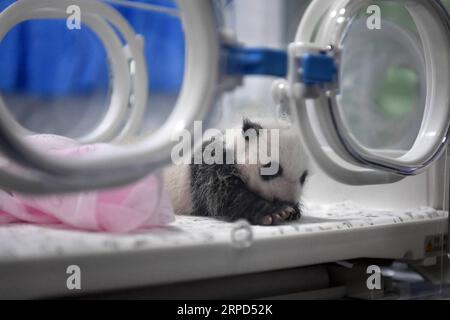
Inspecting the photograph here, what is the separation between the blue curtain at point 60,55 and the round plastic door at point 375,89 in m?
0.44

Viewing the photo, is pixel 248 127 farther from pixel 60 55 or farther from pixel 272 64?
pixel 60 55

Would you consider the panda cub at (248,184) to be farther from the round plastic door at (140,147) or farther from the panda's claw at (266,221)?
the round plastic door at (140,147)

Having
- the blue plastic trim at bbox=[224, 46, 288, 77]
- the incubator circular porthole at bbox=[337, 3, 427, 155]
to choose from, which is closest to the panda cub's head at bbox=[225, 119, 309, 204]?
the incubator circular porthole at bbox=[337, 3, 427, 155]

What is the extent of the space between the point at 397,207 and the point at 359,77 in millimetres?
367

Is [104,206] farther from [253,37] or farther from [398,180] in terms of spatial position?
[398,180]

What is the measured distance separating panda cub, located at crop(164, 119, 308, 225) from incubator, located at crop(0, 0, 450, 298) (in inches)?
2.1

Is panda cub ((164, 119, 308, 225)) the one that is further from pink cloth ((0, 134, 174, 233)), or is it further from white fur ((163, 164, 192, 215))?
pink cloth ((0, 134, 174, 233))

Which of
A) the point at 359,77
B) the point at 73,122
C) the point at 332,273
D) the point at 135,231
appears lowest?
the point at 332,273

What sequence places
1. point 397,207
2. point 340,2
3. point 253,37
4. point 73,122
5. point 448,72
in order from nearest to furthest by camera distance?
point 253,37
point 340,2
point 448,72
point 397,207
point 73,122

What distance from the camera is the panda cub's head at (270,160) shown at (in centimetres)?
98

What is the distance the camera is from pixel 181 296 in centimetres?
82

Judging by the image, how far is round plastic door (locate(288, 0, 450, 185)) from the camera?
33.5 inches

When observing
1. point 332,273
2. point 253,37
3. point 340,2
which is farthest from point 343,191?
point 253,37

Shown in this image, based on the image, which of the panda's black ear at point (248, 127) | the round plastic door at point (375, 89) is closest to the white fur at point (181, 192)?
the panda's black ear at point (248, 127)
